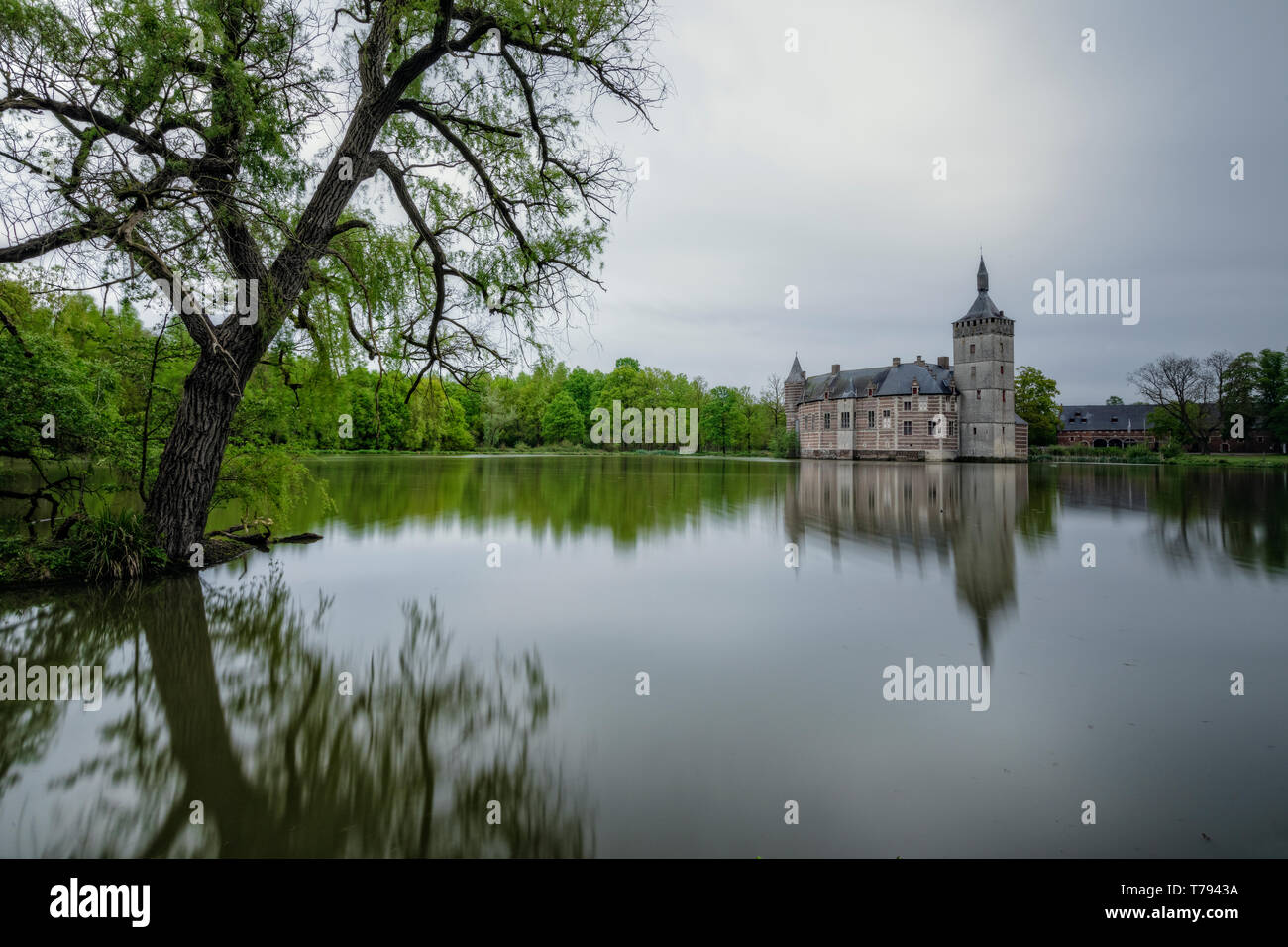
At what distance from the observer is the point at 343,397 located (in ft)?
35.6

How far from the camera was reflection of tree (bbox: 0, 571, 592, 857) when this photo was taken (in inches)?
114

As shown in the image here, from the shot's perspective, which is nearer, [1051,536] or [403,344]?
[403,344]

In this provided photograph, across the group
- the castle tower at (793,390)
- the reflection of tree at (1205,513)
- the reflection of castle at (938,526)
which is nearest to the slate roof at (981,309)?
the castle tower at (793,390)

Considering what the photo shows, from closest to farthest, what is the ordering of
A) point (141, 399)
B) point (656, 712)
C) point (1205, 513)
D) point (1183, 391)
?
1. point (656, 712)
2. point (141, 399)
3. point (1205, 513)
4. point (1183, 391)

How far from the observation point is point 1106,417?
79562 millimetres

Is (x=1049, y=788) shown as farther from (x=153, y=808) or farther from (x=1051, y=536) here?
(x=1051, y=536)

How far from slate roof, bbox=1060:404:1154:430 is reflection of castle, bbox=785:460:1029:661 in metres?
69.8

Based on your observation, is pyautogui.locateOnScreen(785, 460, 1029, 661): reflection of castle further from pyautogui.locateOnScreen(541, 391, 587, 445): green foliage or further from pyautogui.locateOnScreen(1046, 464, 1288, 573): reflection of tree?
pyautogui.locateOnScreen(541, 391, 587, 445): green foliage

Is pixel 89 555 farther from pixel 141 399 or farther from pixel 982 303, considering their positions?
pixel 982 303

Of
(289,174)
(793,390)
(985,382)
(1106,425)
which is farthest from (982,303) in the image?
(289,174)

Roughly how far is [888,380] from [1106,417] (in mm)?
39146
